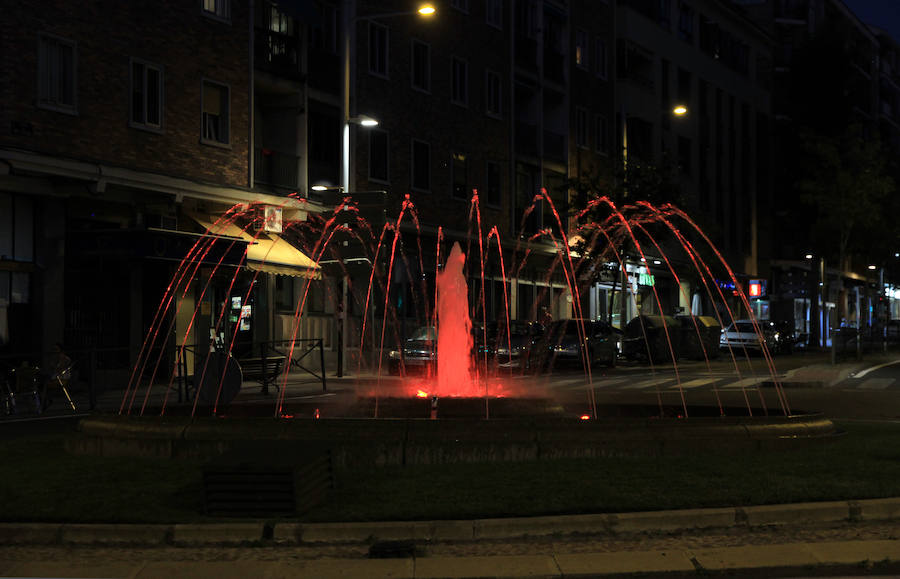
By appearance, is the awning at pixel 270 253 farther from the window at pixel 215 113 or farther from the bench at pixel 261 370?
the bench at pixel 261 370

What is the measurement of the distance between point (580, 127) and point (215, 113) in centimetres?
2572

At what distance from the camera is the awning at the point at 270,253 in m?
29.6

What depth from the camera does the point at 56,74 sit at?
25266mm

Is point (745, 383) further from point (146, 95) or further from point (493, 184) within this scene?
point (493, 184)

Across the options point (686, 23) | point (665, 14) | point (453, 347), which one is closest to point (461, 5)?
point (665, 14)

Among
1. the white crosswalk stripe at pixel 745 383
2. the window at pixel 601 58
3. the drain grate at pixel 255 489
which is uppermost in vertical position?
the window at pixel 601 58

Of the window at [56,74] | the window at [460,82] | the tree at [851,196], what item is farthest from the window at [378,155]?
the tree at [851,196]

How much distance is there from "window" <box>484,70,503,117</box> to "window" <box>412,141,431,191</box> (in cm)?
486

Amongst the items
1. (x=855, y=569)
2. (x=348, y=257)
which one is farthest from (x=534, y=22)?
(x=855, y=569)

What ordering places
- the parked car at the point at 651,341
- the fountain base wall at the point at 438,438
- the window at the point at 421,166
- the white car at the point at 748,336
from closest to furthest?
the fountain base wall at the point at 438,438, the window at the point at 421,166, the parked car at the point at 651,341, the white car at the point at 748,336

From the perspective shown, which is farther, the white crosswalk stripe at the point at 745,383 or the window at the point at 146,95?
the window at the point at 146,95

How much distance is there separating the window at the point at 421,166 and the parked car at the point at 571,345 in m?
6.76

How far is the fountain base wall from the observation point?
11.7 metres

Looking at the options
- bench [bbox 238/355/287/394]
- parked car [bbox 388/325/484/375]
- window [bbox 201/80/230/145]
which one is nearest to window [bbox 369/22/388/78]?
window [bbox 201/80/230/145]
